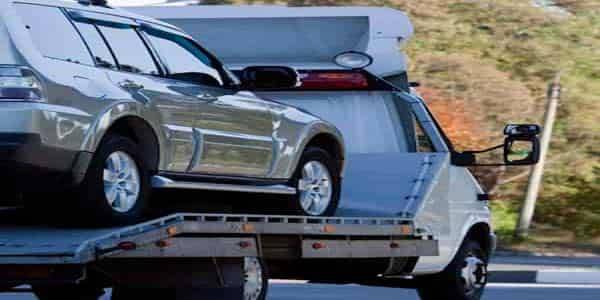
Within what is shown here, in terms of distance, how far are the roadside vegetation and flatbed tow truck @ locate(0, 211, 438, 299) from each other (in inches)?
552

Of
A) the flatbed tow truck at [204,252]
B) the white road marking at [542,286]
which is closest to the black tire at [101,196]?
the flatbed tow truck at [204,252]

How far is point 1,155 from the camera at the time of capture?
7.71 metres

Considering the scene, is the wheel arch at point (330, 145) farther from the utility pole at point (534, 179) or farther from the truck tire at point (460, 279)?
the utility pole at point (534, 179)

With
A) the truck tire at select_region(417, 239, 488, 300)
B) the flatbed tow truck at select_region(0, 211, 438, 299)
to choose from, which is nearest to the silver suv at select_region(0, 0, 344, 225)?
the flatbed tow truck at select_region(0, 211, 438, 299)

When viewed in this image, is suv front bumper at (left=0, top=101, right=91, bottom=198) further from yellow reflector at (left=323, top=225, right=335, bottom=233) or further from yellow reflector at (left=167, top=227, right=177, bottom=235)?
yellow reflector at (left=323, top=225, right=335, bottom=233)

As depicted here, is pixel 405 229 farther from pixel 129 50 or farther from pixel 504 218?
pixel 504 218

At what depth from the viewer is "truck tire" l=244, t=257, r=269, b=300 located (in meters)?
9.48

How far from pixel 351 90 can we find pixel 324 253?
2.58m

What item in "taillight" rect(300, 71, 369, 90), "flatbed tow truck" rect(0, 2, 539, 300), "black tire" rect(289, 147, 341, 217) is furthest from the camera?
"taillight" rect(300, 71, 369, 90)

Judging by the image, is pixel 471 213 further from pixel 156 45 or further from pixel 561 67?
pixel 561 67

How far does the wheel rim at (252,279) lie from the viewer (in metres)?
9.47

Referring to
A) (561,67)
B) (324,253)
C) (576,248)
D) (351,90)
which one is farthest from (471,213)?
(561,67)

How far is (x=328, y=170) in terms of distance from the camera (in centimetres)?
1074

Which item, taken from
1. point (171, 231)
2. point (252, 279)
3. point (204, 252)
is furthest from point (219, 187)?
point (171, 231)
